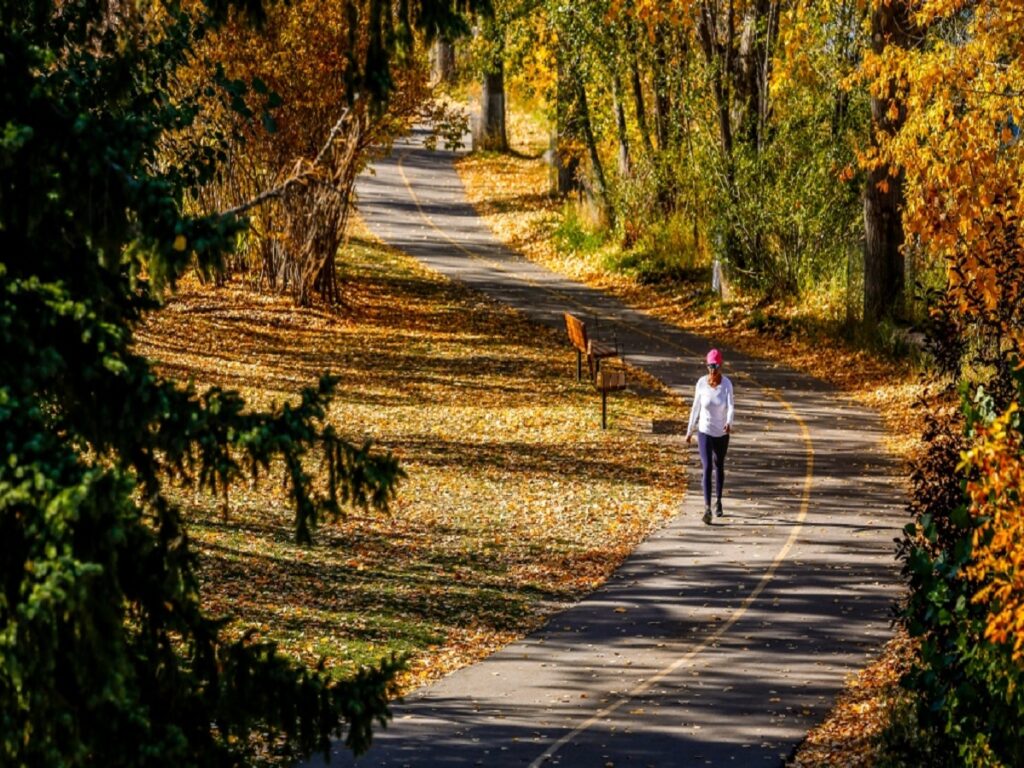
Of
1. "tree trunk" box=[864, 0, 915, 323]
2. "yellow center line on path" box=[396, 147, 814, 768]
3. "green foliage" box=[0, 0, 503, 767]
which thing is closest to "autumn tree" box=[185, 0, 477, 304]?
"yellow center line on path" box=[396, 147, 814, 768]

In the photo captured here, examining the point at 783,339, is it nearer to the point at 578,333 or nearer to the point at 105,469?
the point at 578,333

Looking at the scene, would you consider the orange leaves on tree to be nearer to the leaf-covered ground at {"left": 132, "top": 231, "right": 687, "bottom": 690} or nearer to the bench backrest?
the leaf-covered ground at {"left": 132, "top": 231, "right": 687, "bottom": 690}

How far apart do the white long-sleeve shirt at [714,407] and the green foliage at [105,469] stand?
9969mm

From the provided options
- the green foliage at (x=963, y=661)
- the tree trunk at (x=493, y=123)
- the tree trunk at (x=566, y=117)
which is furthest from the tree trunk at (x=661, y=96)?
the green foliage at (x=963, y=661)

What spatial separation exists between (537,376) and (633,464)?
6472 millimetres

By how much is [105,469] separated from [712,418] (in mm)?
11400

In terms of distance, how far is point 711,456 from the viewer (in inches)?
700

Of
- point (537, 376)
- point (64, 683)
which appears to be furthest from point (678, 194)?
point (64, 683)

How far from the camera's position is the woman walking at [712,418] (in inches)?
683

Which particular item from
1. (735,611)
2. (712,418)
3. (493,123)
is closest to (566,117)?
(493,123)

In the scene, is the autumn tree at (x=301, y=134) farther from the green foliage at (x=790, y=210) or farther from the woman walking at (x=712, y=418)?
the woman walking at (x=712, y=418)

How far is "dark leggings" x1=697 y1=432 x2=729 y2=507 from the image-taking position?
57.7 ft

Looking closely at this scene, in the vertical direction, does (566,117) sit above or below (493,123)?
below

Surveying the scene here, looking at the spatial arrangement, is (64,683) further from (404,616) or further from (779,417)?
(779,417)
